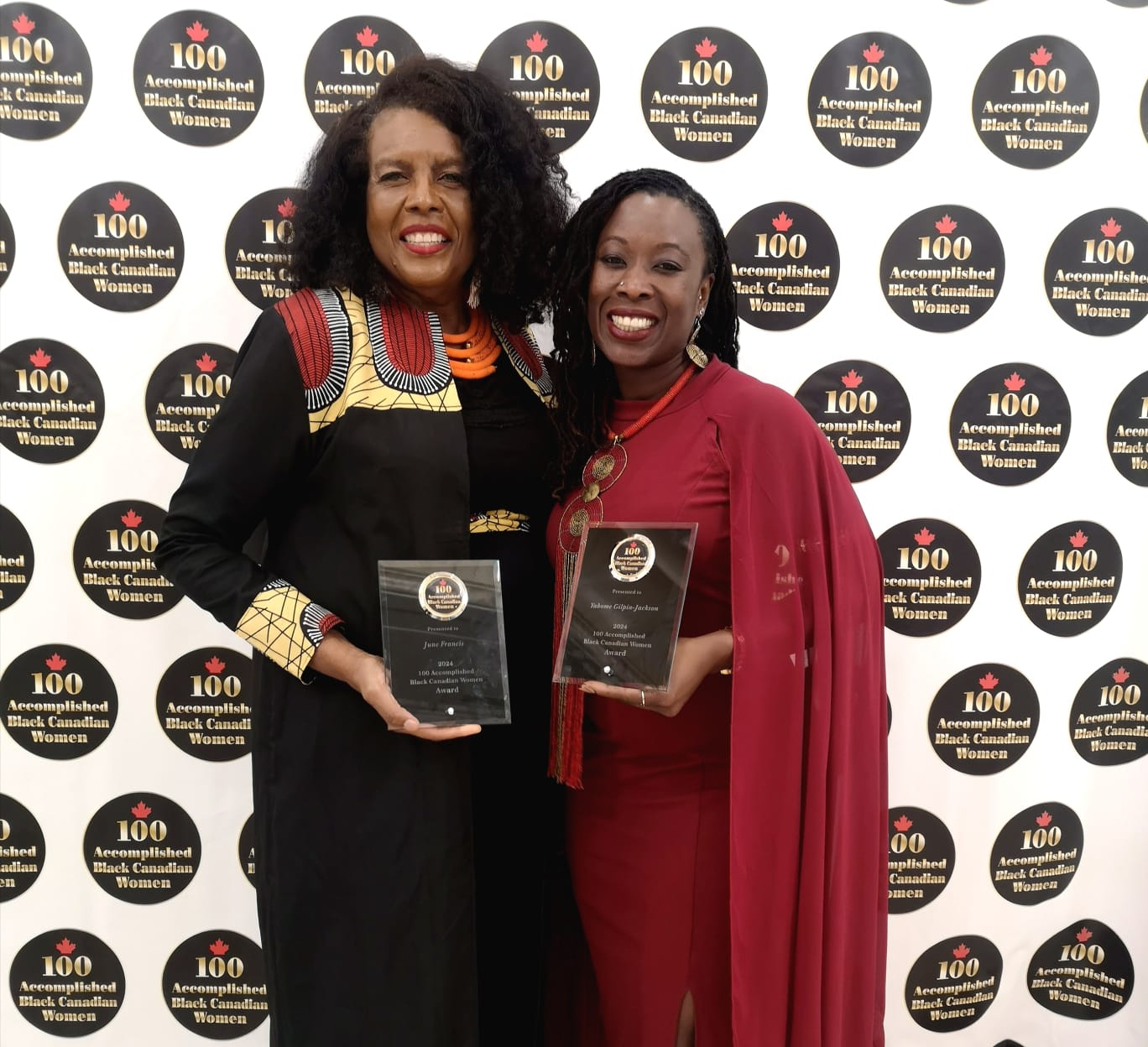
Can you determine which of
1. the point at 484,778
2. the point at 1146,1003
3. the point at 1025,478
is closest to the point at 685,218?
the point at 484,778

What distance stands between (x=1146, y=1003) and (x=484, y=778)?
2.02 m

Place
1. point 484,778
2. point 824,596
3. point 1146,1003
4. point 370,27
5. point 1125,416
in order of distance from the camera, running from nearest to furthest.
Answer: point 824,596
point 484,778
point 370,27
point 1125,416
point 1146,1003

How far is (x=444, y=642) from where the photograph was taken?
1209 millimetres

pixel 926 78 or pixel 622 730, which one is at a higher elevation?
pixel 926 78

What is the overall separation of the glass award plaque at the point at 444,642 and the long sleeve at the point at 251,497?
15cm

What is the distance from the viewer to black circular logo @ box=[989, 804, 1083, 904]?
214cm

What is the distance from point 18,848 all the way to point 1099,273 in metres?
2.87

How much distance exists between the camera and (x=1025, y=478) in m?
2.01

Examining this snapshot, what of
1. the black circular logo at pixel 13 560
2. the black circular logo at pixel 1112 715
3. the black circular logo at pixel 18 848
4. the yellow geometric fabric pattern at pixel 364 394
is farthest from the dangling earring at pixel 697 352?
the black circular logo at pixel 18 848

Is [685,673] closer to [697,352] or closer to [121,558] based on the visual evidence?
[697,352]

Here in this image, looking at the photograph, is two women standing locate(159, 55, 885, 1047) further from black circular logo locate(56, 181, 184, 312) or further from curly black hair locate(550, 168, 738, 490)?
black circular logo locate(56, 181, 184, 312)

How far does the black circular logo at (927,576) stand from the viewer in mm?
2012

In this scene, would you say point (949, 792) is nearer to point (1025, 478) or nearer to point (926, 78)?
point (1025, 478)

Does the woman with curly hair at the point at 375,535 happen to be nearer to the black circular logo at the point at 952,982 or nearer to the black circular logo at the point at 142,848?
the black circular logo at the point at 142,848
